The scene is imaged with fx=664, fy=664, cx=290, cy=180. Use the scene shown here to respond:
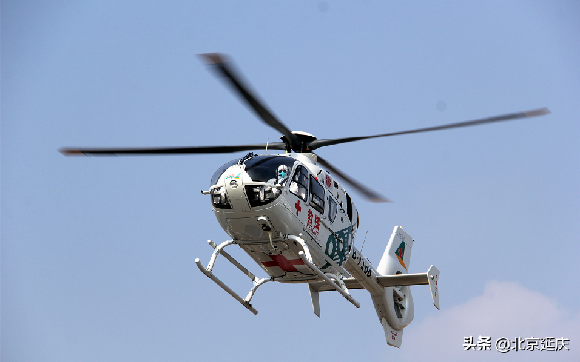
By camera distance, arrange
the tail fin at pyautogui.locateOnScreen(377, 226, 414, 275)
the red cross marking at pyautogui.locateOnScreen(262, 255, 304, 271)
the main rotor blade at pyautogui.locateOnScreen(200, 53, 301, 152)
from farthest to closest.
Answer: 1. the tail fin at pyautogui.locateOnScreen(377, 226, 414, 275)
2. the red cross marking at pyautogui.locateOnScreen(262, 255, 304, 271)
3. the main rotor blade at pyautogui.locateOnScreen(200, 53, 301, 152)

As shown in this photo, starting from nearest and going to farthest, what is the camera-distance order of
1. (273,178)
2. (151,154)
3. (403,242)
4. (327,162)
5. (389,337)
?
(273,178) → (151,154) → (327,162) → (389,337) → (403,242)

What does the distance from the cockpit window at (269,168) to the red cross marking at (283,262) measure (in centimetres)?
274

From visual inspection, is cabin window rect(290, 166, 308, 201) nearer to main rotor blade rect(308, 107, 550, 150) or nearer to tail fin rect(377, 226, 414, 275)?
main rotor blade rect(308, 107, 550, 150)

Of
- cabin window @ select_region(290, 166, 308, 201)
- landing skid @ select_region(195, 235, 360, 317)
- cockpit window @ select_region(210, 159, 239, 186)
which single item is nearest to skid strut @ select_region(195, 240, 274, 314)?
landing skid @ select_region(195, 235, 360, 317)

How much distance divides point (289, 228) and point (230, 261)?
275 centimetres

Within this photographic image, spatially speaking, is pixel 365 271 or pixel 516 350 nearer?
pixel 365 271

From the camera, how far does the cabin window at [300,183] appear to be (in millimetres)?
18658

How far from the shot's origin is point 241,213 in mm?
18266

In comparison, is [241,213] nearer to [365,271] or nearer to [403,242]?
[365,271]

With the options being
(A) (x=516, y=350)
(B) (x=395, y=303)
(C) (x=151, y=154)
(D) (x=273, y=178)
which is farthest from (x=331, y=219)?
(A) (x=516, y=350)

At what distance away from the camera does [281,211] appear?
59.6ft

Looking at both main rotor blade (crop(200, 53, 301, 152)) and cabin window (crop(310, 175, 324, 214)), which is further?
cabin window (crop(310, 175, 324, 214))

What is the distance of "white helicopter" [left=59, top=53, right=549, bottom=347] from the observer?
18.1m

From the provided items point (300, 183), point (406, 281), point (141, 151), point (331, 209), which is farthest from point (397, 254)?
point (141, 151)
